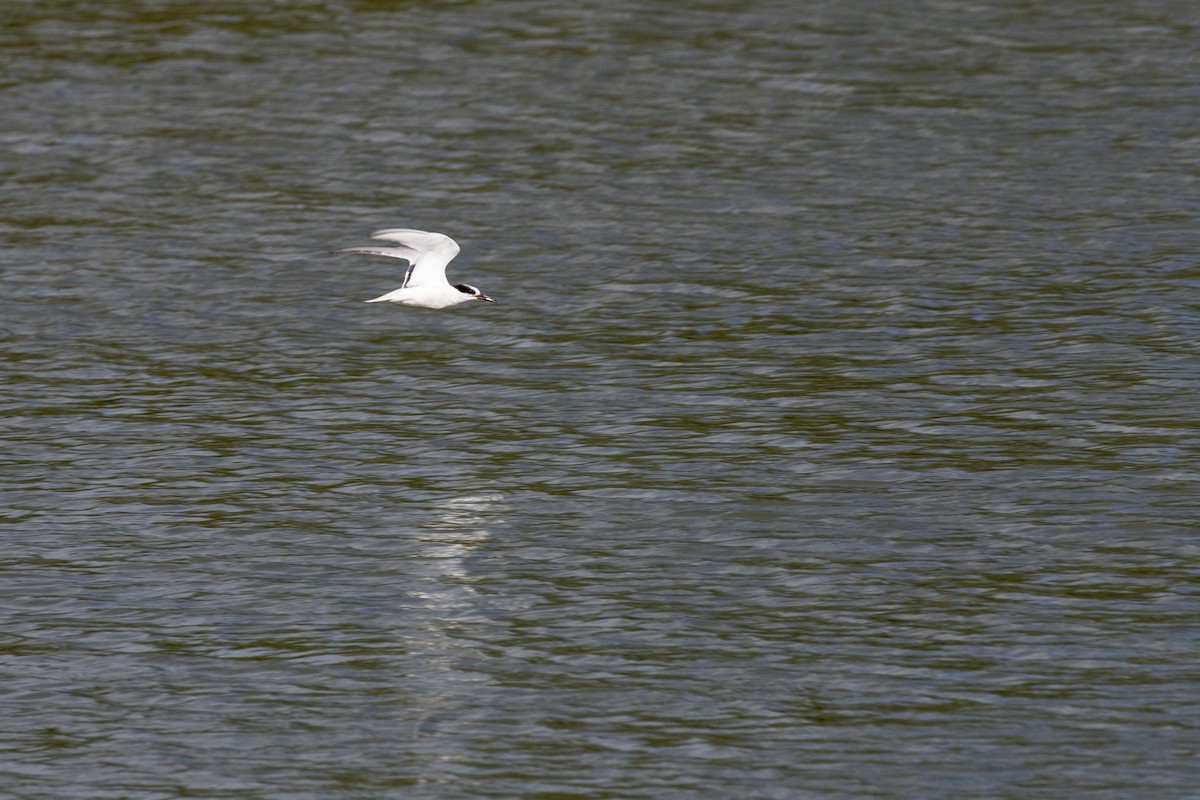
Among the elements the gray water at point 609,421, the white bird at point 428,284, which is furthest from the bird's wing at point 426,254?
the gray water at point 609,421

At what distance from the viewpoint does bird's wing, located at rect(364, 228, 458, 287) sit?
94.0ft

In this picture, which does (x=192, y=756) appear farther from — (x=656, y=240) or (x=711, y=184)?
(x=711, y=184)

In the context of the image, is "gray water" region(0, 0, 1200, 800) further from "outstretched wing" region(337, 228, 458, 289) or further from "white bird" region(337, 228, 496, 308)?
"outstretched wing" region(337, 228, 458, 289)

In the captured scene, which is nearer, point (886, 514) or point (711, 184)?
point (886, 514)

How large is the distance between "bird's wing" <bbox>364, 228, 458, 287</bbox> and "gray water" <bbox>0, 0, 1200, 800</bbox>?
211cm

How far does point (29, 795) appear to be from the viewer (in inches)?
768

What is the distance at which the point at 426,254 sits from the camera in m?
29.5

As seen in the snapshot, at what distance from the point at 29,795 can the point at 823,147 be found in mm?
28823

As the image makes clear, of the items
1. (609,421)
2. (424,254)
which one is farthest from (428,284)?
(609,421)

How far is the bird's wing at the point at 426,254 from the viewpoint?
2866cm

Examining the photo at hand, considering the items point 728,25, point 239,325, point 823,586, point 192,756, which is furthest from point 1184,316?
point 728,25

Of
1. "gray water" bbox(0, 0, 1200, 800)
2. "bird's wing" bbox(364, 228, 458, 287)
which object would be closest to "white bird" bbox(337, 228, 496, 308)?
"bird's wing" bbox(364, 228, 458, 287)

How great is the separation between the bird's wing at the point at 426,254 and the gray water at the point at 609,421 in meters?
2.11

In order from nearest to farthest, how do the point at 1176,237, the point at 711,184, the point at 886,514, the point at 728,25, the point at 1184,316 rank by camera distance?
the point at 886,514
the point at 1184,316
the point at 1176,237
the point at 711,184
the point at 728,25
